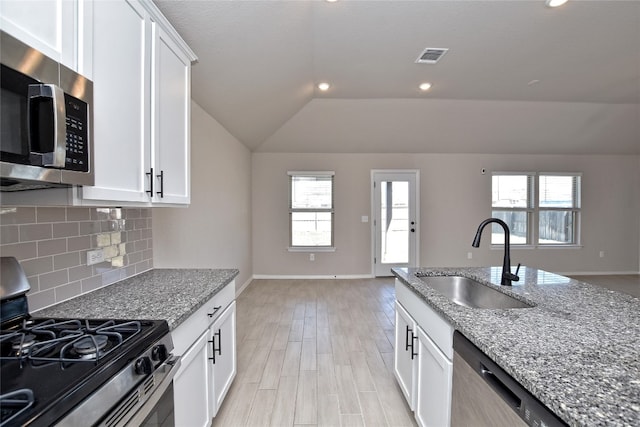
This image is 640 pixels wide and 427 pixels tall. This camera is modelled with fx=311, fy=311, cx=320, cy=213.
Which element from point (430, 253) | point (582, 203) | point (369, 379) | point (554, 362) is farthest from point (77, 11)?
point (582, 203)

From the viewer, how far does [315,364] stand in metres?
2.64

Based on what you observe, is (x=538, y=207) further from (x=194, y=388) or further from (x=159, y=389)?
(x=159, y=389)

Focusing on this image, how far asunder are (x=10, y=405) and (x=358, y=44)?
10.4 feet

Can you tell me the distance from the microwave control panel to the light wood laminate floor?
1.74 m

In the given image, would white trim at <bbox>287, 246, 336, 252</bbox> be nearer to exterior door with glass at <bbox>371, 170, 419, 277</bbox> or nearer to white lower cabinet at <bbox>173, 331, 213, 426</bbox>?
exterior door with glass at <bbox>371, 170, 419, 277</bbox>

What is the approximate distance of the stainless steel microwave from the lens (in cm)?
79

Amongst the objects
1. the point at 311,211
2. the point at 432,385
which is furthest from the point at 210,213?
the point at 432,385

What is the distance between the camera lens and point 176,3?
175 centimetres

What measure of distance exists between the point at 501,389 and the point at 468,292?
1.14 m

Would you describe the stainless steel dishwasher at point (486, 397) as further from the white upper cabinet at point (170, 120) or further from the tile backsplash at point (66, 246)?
the tile backsplash at point (66, 246)

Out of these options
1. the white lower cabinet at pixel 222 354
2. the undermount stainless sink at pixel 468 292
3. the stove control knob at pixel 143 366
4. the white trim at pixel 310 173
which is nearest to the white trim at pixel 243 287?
the white trim at pixel 310 173

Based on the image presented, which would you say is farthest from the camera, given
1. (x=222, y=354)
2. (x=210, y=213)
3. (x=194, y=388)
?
(x=210, y=213)

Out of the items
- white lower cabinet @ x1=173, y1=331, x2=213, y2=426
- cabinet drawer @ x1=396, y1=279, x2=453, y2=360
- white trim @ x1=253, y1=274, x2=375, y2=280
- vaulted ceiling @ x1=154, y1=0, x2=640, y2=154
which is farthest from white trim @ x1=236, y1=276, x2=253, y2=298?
cabinet drawer @ x1=396, y1=279, x2=453, y2=360

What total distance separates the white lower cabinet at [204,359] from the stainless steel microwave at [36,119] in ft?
2.55
